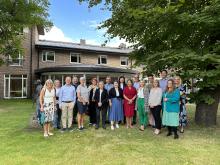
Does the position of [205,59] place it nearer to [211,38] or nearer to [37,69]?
[211,38]

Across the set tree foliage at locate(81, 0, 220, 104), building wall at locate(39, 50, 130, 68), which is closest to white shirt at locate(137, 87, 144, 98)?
tree foliage at locate(81, 0, 220, 104)

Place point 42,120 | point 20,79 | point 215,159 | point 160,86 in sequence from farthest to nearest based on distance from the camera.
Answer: point 20,79 → point 160,86 → point 42,120 → point 215,159

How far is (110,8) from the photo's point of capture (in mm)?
15758

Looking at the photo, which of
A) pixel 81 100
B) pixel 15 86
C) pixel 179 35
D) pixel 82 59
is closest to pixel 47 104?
pixel 81 100

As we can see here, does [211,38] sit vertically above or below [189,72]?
above

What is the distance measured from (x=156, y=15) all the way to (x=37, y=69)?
83.7 ft

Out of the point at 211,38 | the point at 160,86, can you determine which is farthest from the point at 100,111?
the point at 211,38

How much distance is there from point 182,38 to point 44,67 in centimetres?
2528

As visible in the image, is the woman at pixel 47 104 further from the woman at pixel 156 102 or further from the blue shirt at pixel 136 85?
the blue shirt at pixel 136 85

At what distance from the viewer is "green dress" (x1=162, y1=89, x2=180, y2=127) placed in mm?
10411

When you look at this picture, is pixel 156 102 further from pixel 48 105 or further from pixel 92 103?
pixel 48 105

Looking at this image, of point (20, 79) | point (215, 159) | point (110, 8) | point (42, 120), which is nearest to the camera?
point (215, 159)

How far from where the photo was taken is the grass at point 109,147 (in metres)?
7.93

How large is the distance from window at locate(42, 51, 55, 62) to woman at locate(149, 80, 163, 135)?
26.7 m
